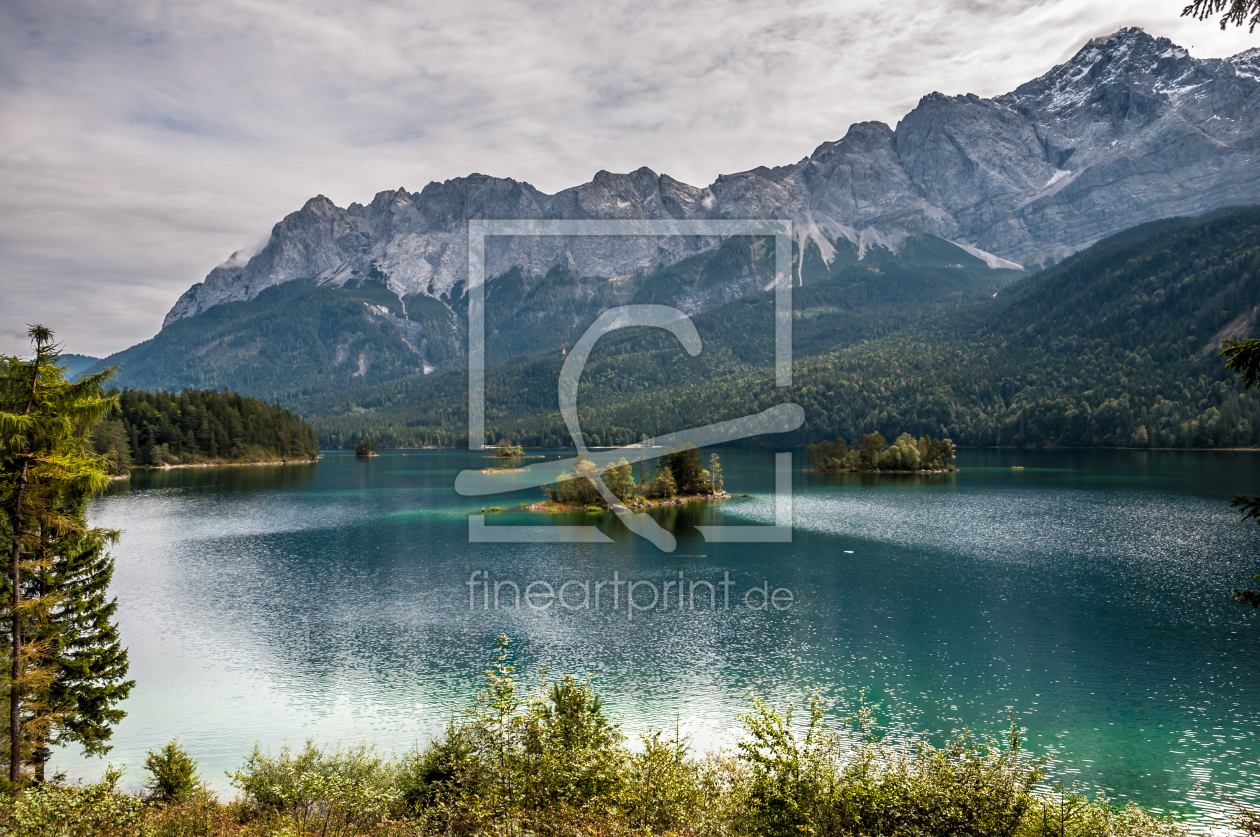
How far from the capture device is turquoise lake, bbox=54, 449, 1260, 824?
31.0 meters

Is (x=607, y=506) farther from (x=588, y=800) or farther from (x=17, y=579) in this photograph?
(x=588, y=800)

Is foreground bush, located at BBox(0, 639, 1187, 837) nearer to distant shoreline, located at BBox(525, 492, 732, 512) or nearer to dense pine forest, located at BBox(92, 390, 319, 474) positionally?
distant shoreline, located at BBox(525, 492, 732, 512)

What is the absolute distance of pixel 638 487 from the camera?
355 ft

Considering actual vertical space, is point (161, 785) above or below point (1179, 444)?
below

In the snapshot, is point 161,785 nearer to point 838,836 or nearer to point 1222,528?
point 838,836

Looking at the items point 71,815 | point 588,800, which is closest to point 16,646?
point 71,815

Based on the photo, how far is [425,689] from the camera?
36000 millimetres

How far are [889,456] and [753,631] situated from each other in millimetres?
117006

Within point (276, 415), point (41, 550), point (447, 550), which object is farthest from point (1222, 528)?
point (276, 415)

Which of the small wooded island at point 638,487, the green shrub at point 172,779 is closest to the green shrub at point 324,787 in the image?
the green shrub at point 172,779

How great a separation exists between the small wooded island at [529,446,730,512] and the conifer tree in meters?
78.3

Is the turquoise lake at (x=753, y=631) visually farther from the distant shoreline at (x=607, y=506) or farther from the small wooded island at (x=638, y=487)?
the small wooded island at (x=638, y=487)

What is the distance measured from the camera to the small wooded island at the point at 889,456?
150375 millimetres

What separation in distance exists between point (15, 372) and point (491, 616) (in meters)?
33.9
